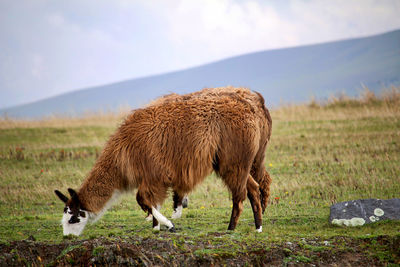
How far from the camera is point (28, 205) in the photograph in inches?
492

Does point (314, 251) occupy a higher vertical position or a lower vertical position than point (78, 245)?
lower

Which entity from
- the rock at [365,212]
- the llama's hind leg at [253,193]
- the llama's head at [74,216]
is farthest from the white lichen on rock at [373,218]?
the llama's head at [74,216]

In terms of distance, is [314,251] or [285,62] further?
[285,62]

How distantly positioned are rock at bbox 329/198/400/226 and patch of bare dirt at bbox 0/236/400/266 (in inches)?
56.8

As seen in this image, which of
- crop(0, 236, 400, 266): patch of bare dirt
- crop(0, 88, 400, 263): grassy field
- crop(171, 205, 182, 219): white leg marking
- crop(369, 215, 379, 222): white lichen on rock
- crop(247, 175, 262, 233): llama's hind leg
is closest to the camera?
crop(0, 236, 400, 266): patch of bare dirt

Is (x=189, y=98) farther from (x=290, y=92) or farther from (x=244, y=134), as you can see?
(x=290, y=92)

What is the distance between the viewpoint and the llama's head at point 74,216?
8305 millimetres

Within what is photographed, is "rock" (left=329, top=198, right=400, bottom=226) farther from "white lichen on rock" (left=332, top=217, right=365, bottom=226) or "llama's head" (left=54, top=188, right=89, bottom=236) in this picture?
"llama's head" (left=54, top=188, right=89, bottom=236)

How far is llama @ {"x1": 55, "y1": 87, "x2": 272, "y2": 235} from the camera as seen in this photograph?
8.19 meters

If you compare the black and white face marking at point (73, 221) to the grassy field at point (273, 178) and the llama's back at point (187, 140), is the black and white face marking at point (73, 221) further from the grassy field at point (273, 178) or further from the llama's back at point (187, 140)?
the llama's back at point (187, 140)

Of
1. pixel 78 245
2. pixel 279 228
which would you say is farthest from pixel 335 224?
pixel 78 245

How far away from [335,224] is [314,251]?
1.98 metres

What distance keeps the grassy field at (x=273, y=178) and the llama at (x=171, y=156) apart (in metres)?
0.55

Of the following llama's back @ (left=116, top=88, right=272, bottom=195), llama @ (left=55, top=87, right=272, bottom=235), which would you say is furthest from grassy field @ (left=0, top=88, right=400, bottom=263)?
llama's back @ (left=116, top=88, right=272, bottom=195)
